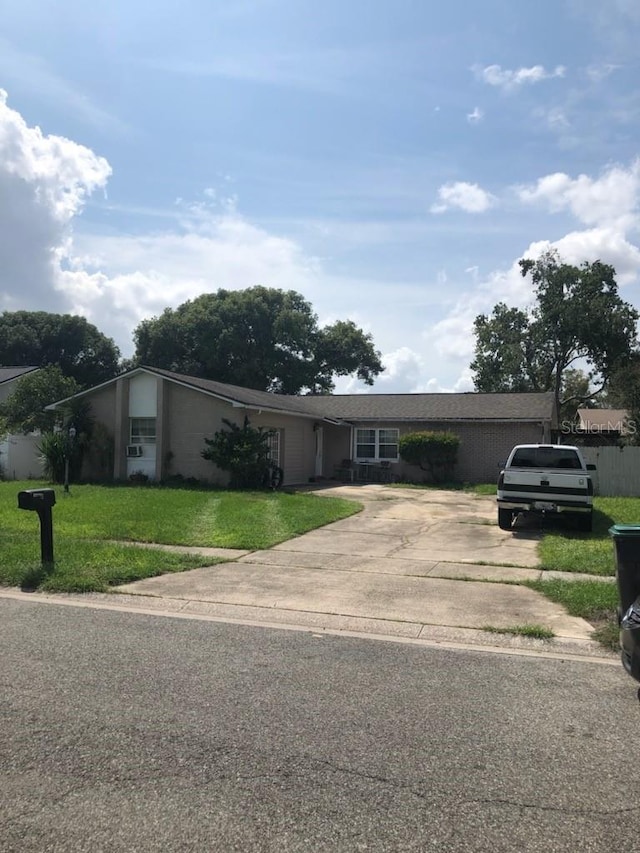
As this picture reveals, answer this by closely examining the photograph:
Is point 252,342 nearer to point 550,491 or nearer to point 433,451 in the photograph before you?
point 433,451

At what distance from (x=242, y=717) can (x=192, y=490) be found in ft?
52.4

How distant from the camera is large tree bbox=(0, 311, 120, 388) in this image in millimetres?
53656

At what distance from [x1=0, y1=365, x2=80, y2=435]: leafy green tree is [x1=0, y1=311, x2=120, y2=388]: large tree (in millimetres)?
27322

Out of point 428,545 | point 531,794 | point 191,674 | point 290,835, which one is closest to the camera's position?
point 290,835

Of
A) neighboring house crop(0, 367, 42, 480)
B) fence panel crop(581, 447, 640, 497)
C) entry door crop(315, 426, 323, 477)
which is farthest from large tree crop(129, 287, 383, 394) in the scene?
fence panel crop(581, 447, 640, 497)

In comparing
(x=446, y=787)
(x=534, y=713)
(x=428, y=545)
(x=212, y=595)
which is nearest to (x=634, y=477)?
(x=428, y=545)

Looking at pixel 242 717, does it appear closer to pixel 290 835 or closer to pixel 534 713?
pixel 290 835

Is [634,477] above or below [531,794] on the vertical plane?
above

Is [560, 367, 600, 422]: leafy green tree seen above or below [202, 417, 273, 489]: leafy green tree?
above

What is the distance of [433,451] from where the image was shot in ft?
86.0

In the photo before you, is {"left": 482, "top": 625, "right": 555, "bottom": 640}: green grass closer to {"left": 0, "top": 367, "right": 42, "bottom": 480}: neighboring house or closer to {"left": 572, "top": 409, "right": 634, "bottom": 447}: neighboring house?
{"left": 0, "top": 367, "right": 42, "bottom": 480}: neighboring house

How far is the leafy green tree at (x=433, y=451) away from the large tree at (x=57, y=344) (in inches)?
1386

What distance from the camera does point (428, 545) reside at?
11953 mm

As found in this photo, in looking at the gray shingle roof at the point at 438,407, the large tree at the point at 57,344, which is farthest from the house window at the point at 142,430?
the large tree at the point at 57,344
